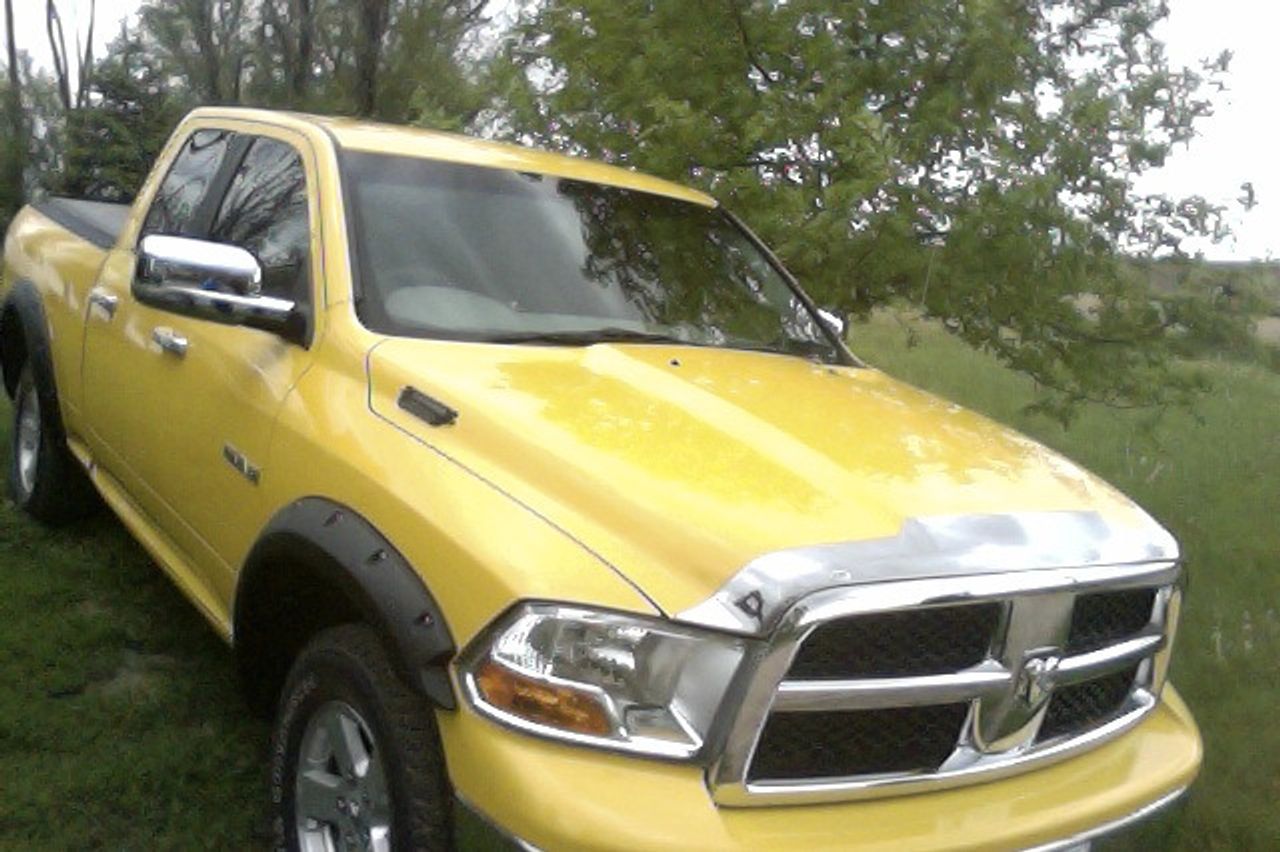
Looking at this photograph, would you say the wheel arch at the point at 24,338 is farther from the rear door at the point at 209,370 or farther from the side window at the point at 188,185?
the side window at the point at 188,185

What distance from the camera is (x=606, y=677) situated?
Result: 226 cm

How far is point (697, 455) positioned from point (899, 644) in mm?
575

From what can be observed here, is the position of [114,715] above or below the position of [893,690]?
below

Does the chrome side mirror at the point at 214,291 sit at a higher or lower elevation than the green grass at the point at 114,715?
higher

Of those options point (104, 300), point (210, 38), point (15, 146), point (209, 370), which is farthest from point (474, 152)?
point (15, 146)

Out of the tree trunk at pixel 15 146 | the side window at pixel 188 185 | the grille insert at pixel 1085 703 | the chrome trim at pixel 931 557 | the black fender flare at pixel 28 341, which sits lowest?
the tree trunk at pixel 15 146

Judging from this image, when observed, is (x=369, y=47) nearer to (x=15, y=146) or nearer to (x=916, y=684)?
(x=15, y=146)

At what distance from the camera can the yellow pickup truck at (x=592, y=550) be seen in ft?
7.32

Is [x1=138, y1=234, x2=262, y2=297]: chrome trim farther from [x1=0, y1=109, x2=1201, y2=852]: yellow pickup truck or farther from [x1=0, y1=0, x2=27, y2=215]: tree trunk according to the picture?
[x1=0, y1=0, x2=27, y2=215]: tree trunk

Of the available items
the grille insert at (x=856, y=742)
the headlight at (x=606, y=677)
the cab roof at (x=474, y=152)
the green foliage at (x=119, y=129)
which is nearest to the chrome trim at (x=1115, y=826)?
the grille insert at (x=856, y=742)

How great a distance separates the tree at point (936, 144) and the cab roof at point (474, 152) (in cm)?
100

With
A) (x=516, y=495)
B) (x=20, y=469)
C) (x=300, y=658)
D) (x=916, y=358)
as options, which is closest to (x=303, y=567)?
(x=300, y=658)

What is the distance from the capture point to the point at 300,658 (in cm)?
282

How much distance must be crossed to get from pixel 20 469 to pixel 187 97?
14.3 metres
